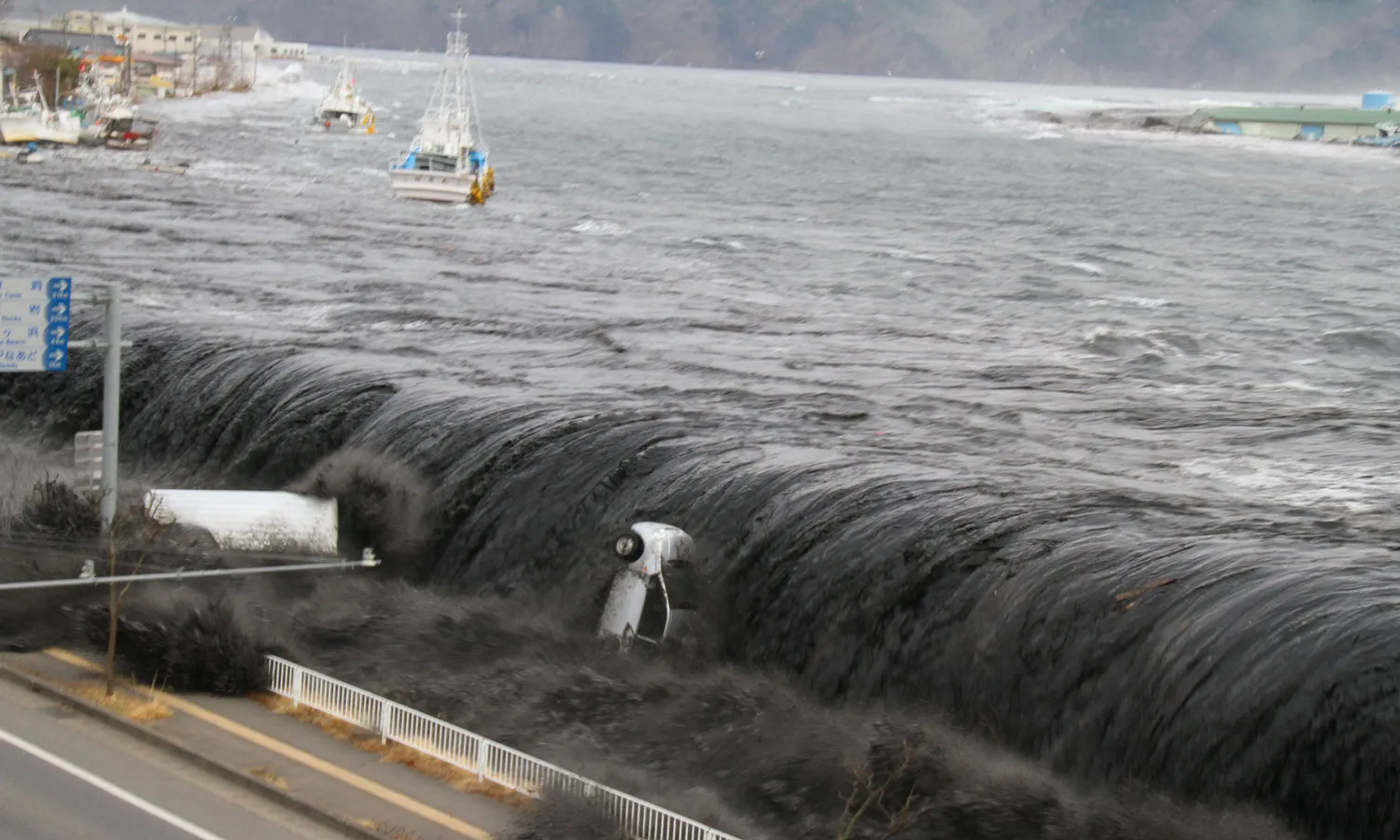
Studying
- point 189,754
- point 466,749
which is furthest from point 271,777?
point 466,749

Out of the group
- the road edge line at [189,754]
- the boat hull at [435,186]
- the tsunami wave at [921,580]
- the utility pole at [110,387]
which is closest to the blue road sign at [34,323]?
the utility pole at [110,387]

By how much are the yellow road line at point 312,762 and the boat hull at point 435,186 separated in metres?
66.2

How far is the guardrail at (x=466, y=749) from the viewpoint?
1973cm

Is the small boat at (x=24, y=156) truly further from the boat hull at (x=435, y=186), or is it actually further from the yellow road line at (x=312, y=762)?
the yellow road line at (x=312, y=762)

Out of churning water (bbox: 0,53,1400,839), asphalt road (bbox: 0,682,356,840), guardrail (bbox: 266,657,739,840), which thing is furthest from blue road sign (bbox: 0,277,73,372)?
churning water (bbox: 0,53,1400,839)

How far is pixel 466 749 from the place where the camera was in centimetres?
2234

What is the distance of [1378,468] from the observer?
3459cm

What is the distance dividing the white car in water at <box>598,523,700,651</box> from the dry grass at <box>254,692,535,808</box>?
191 inches

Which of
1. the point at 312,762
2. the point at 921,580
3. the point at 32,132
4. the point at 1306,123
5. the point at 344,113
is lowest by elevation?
the point at 312,762

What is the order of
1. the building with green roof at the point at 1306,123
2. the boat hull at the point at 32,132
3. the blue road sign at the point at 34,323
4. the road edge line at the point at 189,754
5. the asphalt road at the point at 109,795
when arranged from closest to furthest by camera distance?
the asphalt road at the point at 109,795 → the road edge line at the point at 189,754 → the blue road sign at the point at 34,323 → the boat hull at the point at 32,132 → the building with green roof at the point at 1306,123

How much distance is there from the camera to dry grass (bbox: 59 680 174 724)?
23.9 m

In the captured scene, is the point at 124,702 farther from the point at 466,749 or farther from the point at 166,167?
the point at 166,167

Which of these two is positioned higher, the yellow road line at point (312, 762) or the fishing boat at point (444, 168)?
the fishing boat at point (444, 168)

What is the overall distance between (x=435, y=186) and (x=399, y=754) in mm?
70562
